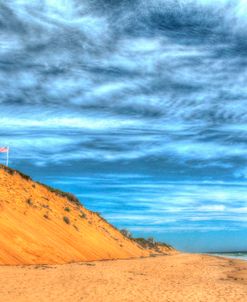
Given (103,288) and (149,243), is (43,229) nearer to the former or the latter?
(103,288)

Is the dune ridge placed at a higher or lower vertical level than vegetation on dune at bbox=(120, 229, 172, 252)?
lower

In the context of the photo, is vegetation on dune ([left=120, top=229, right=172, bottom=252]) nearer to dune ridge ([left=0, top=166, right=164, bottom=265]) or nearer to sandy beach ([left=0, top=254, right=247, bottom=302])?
dune ridge ([left=0, top=166, right=164, bottom=265])

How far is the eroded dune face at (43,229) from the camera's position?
3300cm

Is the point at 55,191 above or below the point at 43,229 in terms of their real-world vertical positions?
above

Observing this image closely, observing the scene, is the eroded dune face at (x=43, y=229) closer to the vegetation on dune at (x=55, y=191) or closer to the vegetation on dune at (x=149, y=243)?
the vegetation on dune at (x=55, y=191)

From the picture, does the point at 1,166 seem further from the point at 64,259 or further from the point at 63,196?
the point at 64,259

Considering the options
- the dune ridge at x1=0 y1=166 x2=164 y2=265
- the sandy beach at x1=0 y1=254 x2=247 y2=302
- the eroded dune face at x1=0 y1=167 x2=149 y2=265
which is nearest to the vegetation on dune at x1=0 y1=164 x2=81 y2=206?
the dune ridge at x1=0 y1=166 x2=164 y2=265

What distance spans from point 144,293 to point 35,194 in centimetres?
3234

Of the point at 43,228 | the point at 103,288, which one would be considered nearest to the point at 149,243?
the point at 43,228

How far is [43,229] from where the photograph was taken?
40.0m

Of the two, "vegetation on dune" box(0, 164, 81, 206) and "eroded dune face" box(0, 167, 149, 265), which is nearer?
"eroded dune face" box(0, 167, 149, 265)

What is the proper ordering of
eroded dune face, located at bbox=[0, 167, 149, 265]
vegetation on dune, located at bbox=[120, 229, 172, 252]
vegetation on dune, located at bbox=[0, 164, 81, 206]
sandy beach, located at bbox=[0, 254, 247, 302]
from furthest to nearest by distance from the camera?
vegetation on dune, located at bbox=[120, 229, 172, 252], vegetation on dune, located at bbox=[0, 164, 81, 206], eroded dune face, located at bbox=[0, 167, 149, 265], sandy beach, located at bbox=[0, 254, 247, 302]

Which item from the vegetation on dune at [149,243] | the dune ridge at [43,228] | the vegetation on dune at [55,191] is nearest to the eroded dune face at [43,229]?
the dune ridge at [43,228]

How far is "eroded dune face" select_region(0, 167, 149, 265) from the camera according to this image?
33.0 meters
